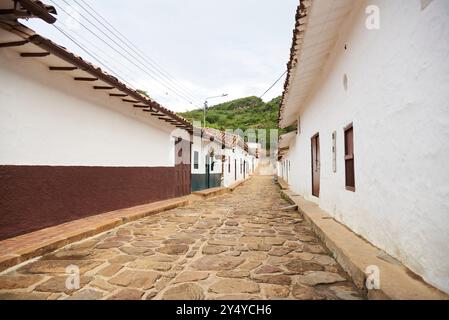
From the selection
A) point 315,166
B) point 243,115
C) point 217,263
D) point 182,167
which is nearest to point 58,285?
point 217,263

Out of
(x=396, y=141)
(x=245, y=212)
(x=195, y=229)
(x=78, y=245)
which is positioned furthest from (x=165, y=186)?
(x=396, y=141)

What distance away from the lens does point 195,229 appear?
633 centimetres

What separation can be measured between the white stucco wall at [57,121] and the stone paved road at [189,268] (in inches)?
77.2

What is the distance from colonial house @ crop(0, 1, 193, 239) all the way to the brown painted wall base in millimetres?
17

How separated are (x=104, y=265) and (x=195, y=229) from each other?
267 centimetres

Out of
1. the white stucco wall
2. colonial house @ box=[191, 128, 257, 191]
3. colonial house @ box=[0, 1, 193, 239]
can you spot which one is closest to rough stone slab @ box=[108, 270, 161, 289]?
colonial house @ box=[0, 1, 193, 239]

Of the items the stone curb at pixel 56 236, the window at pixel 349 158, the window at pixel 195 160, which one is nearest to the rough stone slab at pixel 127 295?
the stone curb at pixel 56 236

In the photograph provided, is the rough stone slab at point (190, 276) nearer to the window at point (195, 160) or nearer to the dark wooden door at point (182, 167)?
the dark wooden door at point (182, 167)

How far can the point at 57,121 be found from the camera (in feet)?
18.3

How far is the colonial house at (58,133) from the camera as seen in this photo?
4.47m

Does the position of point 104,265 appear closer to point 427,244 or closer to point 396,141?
point 427,244

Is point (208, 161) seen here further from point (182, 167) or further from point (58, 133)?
point (58, 133)

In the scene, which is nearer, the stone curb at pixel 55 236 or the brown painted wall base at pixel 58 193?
the stone curb at pixel 55 236

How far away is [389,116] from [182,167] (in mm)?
10121
